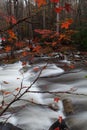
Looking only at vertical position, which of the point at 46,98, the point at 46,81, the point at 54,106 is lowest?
the point at 46,81

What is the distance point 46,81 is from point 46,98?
301 cm

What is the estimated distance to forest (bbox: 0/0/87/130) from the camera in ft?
10.8

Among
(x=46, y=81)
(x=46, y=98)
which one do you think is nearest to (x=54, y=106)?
(x=46, y=98)

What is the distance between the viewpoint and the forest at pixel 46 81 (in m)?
3.30

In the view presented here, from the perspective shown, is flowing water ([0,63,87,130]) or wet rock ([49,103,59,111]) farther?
wet rock ([49,103,59,111])

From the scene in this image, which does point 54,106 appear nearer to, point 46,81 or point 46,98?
point 46,98

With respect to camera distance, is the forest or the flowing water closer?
the forest

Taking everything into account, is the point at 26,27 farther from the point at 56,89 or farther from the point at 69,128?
the point at 69,128

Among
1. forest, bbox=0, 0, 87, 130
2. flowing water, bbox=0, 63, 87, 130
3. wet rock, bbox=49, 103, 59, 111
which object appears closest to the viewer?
forest, bbox=0, 0, 87, 130

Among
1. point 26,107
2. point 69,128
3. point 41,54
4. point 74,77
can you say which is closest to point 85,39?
point 41,54

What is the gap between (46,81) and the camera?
1248cm

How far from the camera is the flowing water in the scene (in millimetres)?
7130

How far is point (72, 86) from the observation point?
1136cm

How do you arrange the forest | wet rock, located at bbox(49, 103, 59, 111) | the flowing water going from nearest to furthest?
the forest
the flowing water
wet rock, located at bbox(49, 103, 59, 111)
